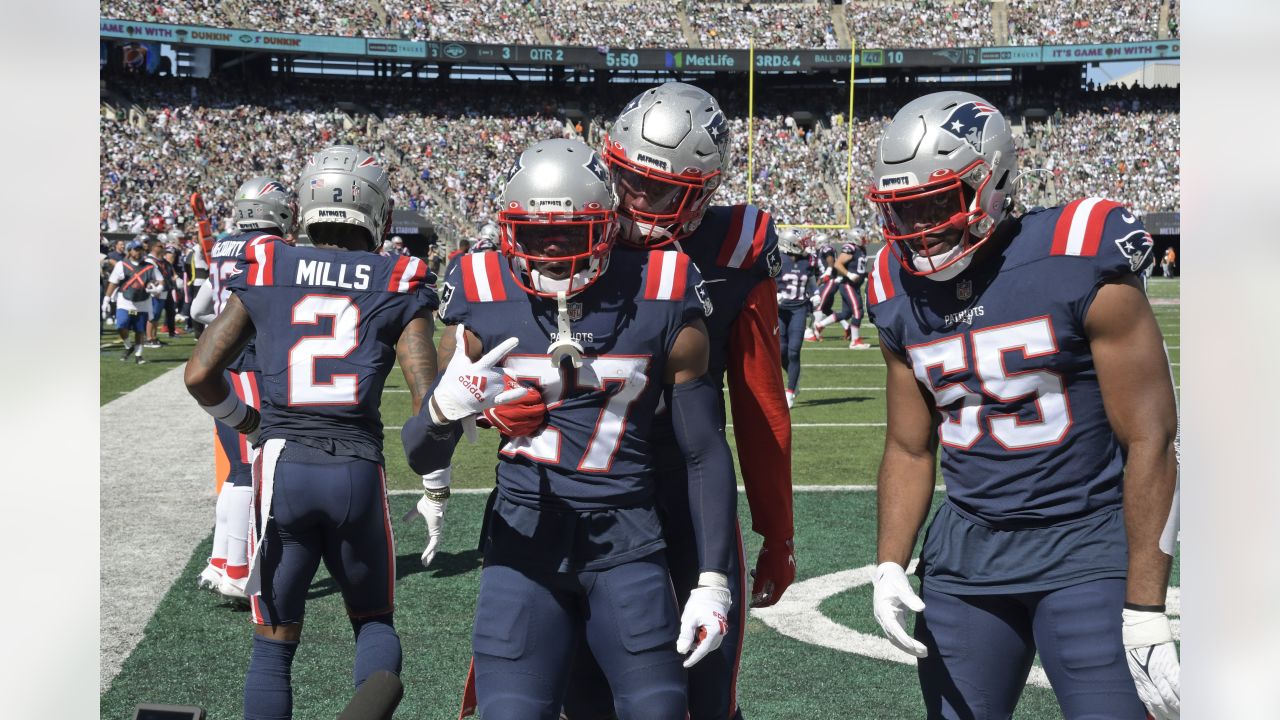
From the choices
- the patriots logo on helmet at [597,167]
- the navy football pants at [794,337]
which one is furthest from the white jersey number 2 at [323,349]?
the navy football pants at [794,337]

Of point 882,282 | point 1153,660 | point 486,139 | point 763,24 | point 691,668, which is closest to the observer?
point 1153,660

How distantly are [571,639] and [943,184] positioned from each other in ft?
4.43

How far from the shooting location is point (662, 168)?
314 centimetres

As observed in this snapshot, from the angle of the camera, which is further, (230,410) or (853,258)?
(853,258)

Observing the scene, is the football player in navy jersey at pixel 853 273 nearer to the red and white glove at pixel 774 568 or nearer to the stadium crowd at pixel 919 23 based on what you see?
the red and white glove at pixel 774 568

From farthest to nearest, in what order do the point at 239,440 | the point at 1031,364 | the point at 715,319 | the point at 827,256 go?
the point at 827,256 < the point at 239,440 < the point at 715,319 < the point at 1031,364

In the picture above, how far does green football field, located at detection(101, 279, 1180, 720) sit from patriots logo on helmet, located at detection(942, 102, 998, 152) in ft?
7.64

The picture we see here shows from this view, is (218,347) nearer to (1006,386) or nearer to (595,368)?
(595,368)

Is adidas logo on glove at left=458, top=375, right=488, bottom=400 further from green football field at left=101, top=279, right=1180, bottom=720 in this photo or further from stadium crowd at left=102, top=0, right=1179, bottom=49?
stadium crowd at left=102, top=0, right=1179, bottom=49

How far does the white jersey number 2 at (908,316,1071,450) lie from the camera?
2.71 metres

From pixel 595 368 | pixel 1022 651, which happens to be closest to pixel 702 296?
pixel 595 368

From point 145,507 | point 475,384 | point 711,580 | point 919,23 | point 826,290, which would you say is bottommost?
point 145,507
